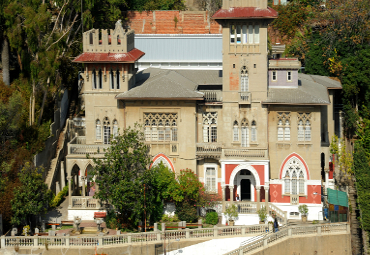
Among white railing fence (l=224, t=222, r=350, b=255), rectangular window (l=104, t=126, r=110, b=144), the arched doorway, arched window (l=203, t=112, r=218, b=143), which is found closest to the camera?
white railing fence (l=224, t=222, r=350, b=255)

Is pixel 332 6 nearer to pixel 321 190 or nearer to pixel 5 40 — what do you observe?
→ pixel 321 190

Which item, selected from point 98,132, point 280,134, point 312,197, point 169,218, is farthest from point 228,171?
point 98,132

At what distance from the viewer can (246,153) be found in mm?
63438

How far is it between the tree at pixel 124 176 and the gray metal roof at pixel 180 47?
67.7 feet

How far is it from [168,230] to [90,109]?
503 inches

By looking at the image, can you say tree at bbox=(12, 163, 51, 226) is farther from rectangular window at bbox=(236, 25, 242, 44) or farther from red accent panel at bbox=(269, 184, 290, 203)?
rectangular window at bbox=(236, 25, 242, 44)

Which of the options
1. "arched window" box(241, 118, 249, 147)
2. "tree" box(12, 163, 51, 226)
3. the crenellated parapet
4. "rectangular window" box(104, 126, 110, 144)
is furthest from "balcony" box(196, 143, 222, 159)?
"tree" box(12, 163, 51, 226)

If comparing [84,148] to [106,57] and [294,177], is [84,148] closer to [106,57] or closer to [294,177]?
[106,57]

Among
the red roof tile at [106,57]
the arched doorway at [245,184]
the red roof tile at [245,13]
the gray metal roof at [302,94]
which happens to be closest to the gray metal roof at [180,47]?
the gray metal roof at [302,94]

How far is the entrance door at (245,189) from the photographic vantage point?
65.3 m

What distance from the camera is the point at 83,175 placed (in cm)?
6425

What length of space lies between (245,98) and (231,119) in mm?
1993

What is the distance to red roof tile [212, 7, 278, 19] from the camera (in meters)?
62.5

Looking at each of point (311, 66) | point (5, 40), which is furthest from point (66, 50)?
point (311, 66)
